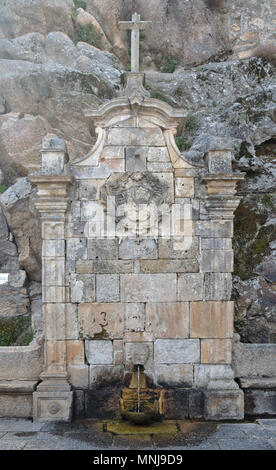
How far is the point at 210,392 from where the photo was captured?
19.2ft

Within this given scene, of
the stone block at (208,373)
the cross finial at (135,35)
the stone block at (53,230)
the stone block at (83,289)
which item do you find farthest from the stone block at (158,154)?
the stone block at (208,373)

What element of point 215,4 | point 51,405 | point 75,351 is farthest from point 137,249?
point 215,4

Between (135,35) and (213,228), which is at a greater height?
(135,35)

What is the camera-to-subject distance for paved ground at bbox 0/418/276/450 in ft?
15.9

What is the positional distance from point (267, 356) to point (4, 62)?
12109mm

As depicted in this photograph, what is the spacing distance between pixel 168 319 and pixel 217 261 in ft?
3.88

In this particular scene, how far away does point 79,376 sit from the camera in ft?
19.5

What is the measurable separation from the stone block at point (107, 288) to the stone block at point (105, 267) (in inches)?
3.1

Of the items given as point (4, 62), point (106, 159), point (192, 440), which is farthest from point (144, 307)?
point (4, 62)

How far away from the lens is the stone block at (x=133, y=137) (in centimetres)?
615

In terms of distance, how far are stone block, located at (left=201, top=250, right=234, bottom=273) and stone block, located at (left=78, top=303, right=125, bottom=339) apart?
145 cm

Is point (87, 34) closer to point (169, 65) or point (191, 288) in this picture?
point (169, 65)

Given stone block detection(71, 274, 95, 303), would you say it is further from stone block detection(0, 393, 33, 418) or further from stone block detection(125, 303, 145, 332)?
stone block detection(0, 393, 33, 418)

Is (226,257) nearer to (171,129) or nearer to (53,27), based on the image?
(171,129)
